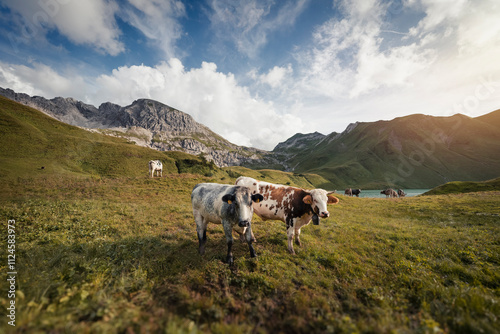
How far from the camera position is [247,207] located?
7258 millimetres

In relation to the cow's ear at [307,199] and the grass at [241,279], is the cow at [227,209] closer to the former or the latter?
the grass at [241,279]

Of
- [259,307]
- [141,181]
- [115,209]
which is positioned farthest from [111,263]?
[141,181]

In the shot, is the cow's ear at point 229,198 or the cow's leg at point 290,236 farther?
the cow's leg at point 290,236

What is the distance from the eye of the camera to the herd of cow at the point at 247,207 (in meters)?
7.37

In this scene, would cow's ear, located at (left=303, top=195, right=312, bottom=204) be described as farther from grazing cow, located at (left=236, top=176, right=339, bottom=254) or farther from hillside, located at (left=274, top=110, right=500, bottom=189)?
hillside, located at (left=274, top=110, right=500, bottom=189)

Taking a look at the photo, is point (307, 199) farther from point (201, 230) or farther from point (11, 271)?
point (11, 271)

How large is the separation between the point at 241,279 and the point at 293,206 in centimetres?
473

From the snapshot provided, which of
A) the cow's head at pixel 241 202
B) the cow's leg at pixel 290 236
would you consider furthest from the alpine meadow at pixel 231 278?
the cow's head at pixel 241 202

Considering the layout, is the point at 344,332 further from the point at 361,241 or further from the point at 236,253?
the point at 361,241

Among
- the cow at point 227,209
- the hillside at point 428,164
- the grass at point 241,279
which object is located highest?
the hillside at point 428,164

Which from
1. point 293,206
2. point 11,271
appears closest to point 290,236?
point 293,206

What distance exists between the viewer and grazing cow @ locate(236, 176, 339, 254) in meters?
8.56

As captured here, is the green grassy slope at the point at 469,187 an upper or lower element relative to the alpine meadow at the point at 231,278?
upper

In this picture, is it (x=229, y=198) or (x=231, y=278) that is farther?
(x=229, y=198)
